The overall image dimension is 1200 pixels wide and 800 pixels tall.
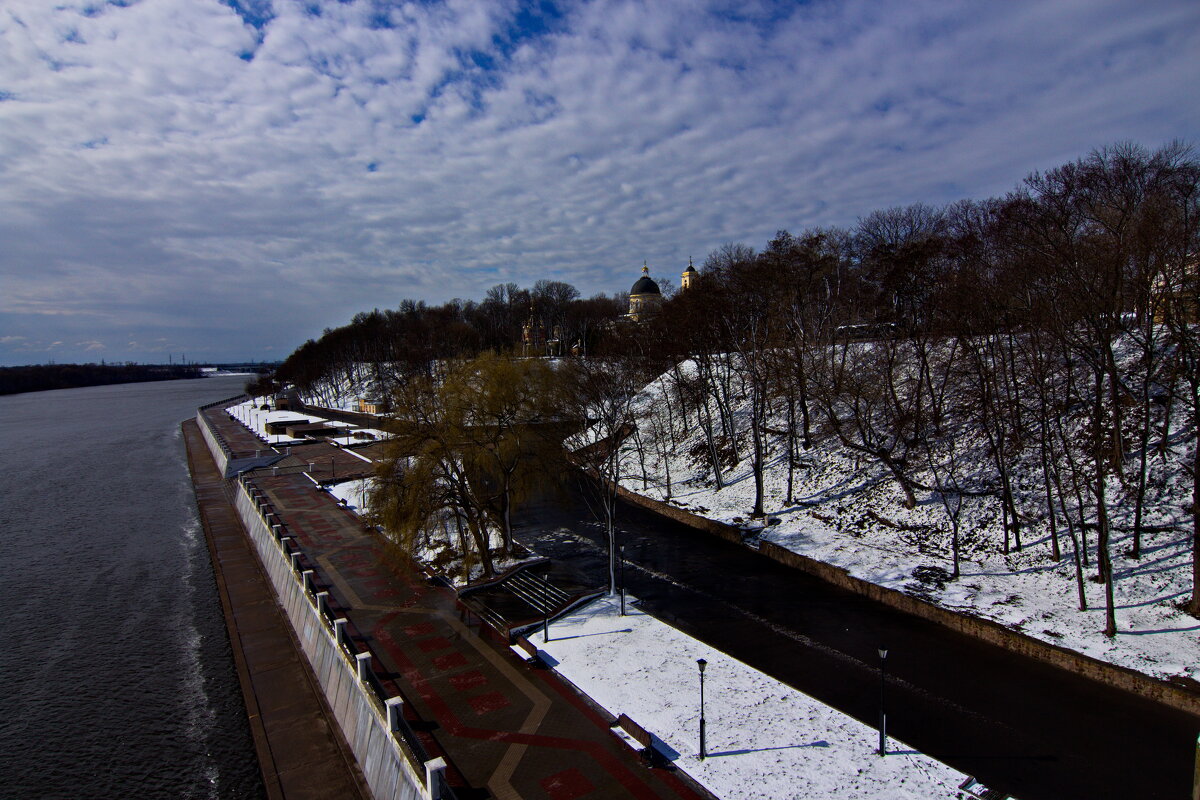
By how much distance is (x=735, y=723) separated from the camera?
13500 millimetres

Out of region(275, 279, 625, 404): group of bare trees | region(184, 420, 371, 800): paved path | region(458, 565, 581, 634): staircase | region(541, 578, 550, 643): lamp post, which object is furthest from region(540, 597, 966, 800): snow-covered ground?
region(275, 279, 625, 404): group of bare trees

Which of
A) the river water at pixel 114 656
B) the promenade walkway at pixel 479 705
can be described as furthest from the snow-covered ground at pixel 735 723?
the river water at pixel 114 656

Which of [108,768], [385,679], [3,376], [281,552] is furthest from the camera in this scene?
[3,376]

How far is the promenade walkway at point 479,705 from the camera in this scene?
11805 mm

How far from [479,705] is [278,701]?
19.1 ft

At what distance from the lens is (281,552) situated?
905 inches

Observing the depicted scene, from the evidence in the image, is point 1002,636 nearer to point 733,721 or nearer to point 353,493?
point 733,721

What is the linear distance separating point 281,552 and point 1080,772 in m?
23.6

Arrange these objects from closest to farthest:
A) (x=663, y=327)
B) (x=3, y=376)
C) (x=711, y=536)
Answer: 1. (x=711, y=536)
2. (x=663, y=327)
3. (x=3, y=376)

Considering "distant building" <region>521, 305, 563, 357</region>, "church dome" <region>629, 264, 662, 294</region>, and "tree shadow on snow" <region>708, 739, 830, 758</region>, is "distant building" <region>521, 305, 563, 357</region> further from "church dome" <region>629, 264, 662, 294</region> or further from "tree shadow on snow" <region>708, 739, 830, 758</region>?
"tree shadow on snow" <region>708, 739, 830, 758</region>

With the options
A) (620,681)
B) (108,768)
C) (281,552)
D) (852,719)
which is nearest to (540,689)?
(620,681)

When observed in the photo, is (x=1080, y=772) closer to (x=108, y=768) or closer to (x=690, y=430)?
(x=108, y=768)

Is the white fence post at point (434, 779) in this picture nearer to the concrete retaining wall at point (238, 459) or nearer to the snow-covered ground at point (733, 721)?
the snow-covered ground at point (733, 721)

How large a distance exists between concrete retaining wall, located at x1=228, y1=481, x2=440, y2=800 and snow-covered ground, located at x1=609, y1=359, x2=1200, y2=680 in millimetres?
16289
